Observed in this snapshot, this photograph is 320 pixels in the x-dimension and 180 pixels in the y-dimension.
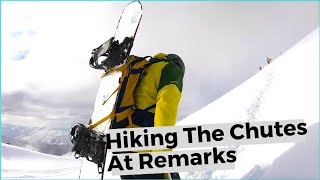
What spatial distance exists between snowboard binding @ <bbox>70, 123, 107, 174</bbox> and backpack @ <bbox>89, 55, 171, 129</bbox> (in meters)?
0.24

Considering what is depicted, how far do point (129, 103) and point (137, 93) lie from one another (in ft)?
0.36

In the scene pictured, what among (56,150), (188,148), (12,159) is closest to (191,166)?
(188,148)

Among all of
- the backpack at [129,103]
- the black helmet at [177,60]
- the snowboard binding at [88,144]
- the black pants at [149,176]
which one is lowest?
the black pants at [149,176]

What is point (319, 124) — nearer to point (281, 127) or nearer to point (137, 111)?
point (281, 127)

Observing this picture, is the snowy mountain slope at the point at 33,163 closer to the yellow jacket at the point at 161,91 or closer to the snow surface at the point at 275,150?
the snow surface at the point at 275,150

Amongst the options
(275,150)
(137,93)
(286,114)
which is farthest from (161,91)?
(286,114)

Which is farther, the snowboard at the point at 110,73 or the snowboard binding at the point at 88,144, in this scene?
the snowboard at the point at 110,73

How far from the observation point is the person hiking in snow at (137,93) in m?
3.25

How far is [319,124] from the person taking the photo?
5887 millimetres

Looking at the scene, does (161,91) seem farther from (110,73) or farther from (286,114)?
(286,114)

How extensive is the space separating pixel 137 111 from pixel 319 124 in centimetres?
346

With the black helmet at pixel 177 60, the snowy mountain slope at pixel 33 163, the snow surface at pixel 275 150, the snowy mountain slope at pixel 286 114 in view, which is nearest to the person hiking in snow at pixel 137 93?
the black helmet at pixel 177 60

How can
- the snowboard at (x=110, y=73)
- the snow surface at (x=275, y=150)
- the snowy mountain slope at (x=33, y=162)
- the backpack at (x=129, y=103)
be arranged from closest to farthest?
the backpack at (x=129, y=103) → the snowboard at (x=110, y=73) → the snow surface at (x=275, y=150) → the snowy mountain slope at (x=33, y=162)

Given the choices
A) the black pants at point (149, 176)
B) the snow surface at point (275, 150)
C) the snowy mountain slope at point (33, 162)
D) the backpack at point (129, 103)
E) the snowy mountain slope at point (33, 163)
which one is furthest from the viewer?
the snowy mountain slope at point (33, 162)
